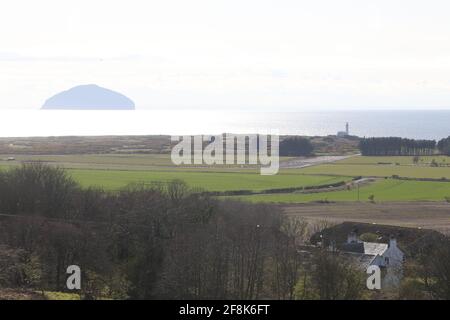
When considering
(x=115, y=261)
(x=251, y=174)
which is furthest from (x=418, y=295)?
(x=251, y=174)

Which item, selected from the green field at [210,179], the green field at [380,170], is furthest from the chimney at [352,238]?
the green field at [380,170]

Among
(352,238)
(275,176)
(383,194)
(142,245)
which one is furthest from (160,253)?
(275,176)

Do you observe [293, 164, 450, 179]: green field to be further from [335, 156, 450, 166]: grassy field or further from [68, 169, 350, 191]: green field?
[68, 169, 350, 191]: green field

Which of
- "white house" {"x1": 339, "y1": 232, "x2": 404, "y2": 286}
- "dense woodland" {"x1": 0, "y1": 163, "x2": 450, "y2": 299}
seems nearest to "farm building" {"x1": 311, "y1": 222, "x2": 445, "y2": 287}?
"white house" {"x1": 339, "y1": 232, "x2": 404, "y2": 286}

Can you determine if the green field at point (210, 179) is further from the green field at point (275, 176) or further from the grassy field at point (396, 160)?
the grassy field at point (396, 160)

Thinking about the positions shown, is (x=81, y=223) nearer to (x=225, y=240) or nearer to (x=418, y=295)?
(x=225, y=240)

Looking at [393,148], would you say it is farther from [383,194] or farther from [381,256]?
[381,256]

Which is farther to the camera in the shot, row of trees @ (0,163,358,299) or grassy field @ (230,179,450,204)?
grassy field @ (230,179,450,204)
